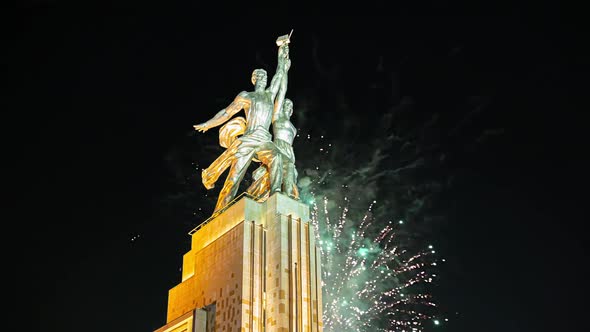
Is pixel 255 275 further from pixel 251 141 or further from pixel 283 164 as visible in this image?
pixel 251 141

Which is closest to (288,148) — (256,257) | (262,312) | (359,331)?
(256,257)

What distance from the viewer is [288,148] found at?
75.4 feet

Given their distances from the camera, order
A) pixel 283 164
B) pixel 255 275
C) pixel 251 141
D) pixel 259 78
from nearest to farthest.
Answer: pixel 255 275 < pixel 283 164 < pixel 251 141 < pixel 259 78

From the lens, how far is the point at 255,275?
1902 centimetres

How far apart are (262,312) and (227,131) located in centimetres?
763

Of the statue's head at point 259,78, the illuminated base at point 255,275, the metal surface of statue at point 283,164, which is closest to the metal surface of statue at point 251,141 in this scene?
the statue's head at point 259,78

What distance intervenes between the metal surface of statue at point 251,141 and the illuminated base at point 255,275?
1445mm

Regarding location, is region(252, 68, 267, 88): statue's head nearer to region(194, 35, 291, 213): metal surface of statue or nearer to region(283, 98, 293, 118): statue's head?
region(194, 35, 291, 213): metal surface of statue

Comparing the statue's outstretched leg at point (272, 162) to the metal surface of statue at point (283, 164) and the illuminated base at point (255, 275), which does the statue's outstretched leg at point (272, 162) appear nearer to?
the metal surface of statue at point (283, 164)

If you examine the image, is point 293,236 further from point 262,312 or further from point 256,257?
point 262,312

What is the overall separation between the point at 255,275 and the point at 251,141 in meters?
5.37

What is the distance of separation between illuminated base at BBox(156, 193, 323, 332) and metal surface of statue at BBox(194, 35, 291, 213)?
1445 millimetres

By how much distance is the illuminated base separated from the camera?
60.1ft

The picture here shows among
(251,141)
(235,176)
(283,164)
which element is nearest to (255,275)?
(235,176)
